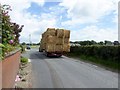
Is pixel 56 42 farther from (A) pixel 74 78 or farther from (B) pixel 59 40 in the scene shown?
(A) pixel 74 78

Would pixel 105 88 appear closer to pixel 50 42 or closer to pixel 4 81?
pixel 4 81

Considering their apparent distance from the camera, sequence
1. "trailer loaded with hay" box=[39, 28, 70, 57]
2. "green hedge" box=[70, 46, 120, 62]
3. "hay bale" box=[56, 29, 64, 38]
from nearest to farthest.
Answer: "green hedge" box=[70, 46, 120, 62] < "trailer loaded with hay" box=[39, 28, 70, 57] < "hay bale" box=[56, 29, 64, 38]

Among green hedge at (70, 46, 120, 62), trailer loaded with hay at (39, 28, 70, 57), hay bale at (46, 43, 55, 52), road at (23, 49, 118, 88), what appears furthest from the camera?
→ trailer loaded with hay at (39, 28, 70, 57)

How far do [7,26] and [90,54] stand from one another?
1043 inches

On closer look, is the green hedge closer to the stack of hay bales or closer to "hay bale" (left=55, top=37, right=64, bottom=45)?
the stack of hay bales

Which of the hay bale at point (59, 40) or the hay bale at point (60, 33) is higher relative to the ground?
the hay bale at point (60, 33)

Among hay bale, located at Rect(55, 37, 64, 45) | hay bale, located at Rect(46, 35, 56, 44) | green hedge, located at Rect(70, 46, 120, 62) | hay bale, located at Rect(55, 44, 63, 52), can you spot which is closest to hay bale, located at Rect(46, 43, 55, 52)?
hay bale, located at Rect(55, 44, 63, 52)

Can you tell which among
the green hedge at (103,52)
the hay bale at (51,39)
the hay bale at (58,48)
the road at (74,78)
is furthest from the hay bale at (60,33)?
the road at (74,78)

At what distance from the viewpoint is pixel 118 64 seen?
23.6 m

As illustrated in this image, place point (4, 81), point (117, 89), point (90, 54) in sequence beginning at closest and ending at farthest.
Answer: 1. point (4, 81)
2. point (117, 89)
3. point (90, 54)

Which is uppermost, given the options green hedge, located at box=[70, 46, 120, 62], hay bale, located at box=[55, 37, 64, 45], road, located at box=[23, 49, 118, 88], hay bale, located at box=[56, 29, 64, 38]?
hay bale, located at box=[56, 29, 64, 38]

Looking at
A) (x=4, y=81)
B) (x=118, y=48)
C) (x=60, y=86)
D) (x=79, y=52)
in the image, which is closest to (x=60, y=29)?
(x=79, y=52)

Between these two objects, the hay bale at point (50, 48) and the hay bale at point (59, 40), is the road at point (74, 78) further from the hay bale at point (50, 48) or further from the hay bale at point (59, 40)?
the hay bale at point (59, 40)

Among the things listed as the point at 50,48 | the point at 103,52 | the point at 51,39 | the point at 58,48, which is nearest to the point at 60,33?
the point at 51,39
